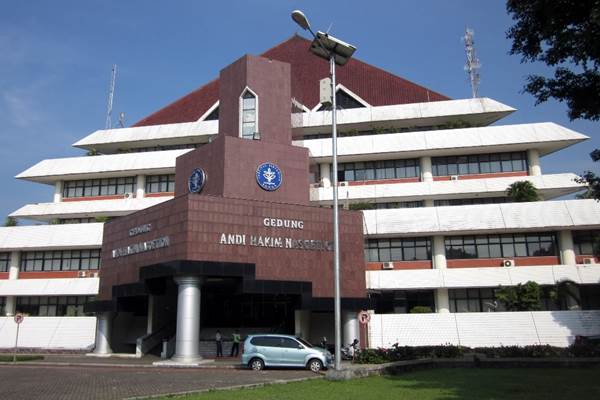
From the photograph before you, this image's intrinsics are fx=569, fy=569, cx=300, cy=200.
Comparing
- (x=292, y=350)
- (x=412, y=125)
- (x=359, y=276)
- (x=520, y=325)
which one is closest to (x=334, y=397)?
(x=292, y=350)

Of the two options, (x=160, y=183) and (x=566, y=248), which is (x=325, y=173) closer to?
(x=160, y=183)

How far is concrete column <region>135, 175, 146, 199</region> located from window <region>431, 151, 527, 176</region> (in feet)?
79.3

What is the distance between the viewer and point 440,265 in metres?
39.4

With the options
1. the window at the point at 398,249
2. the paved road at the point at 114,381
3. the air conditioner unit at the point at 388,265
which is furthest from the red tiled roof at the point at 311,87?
the paved road at the point at 114,381

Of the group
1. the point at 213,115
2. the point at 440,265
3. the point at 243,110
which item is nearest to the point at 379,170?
the point at 440,265

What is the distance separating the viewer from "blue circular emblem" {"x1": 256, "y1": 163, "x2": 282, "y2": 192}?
113ft

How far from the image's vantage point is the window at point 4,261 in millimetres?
48438

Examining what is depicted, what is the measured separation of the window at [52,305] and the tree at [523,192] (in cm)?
3360

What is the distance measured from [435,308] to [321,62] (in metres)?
27.3

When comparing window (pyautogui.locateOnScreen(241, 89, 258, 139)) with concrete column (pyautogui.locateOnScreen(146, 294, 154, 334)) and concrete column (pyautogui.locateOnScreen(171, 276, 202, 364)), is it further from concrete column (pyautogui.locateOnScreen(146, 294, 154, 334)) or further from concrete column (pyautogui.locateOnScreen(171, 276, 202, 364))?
concrete column (pyautogui.locateOnScreen(171, 276, 202, 364))

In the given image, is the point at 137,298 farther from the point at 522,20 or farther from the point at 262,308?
the point at 522,20

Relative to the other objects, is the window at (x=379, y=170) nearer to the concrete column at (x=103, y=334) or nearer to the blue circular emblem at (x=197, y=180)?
the blue circular emblem at (x=197, y=180)

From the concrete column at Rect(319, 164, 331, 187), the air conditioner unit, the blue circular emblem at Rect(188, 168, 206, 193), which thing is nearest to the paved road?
the blue circular emblem at Rect(188, 168, 206, 193)

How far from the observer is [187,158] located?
37188mm
